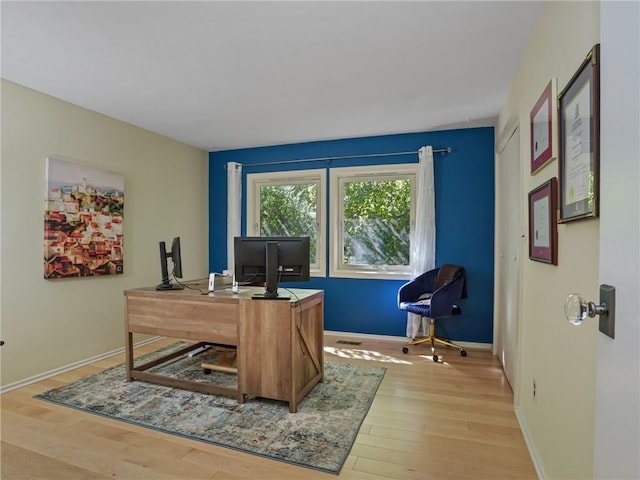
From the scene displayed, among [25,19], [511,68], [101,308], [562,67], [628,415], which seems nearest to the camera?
[628,415]

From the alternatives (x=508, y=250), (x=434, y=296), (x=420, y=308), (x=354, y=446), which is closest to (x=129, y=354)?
(x=354, y=446)

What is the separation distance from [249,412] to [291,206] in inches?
116

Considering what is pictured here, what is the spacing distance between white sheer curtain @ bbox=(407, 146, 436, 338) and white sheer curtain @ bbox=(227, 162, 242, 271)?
2508 mm

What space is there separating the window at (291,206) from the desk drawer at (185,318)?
7.06 ft

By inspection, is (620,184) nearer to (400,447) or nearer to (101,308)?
(400,447)

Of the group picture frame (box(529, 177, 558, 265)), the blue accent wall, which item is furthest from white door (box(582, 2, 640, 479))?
the blue accent wall

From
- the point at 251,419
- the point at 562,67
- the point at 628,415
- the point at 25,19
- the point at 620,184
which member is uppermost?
the point at 25,19

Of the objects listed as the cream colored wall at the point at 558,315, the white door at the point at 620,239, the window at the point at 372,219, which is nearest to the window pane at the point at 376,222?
the window at the point at 372,219

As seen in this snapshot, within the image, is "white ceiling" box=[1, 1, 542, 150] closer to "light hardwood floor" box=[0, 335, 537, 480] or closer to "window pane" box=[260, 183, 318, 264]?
Result: "window pane" box=[260, 183, 318, 264]

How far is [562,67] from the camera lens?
161 cm

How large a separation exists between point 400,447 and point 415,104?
294 centimetres

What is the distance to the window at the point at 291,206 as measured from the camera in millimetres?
4703

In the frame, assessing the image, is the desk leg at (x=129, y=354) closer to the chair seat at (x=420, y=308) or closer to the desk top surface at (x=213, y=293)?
the desk top surface at (x=213, y=293)

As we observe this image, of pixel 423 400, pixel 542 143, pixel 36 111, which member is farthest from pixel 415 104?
pixel 36 111
